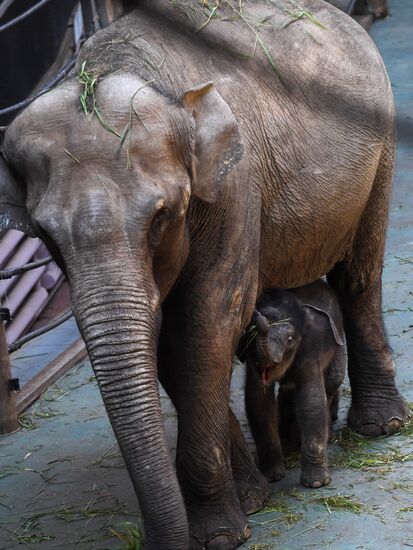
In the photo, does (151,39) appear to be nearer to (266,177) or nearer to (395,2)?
(266,177)

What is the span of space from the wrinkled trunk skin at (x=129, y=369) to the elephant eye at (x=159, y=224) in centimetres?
18

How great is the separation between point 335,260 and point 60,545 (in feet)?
5.64

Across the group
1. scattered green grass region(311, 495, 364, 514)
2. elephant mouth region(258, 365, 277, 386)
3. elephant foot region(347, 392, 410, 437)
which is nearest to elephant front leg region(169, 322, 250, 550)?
elephant mouth region(258, 365, 277, 386)

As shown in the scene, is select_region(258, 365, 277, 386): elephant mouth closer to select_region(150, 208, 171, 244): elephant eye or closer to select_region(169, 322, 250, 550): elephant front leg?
select_region(169, 322, 250, 550): elephant front leg

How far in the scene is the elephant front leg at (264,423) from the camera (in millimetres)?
5359

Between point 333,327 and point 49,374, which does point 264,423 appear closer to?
point 333,327

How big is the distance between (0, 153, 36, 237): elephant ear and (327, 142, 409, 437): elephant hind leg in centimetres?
191

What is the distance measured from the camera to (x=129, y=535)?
5039 millimetres

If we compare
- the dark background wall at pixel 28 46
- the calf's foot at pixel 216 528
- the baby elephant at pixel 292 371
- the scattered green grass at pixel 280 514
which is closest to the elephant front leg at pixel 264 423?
the baby elephant at pixel 292 371

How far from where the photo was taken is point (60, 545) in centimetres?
521

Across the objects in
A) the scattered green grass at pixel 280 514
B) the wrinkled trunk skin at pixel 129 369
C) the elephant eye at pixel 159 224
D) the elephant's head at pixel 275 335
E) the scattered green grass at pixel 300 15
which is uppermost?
the scattered green grass at pixel 300 15

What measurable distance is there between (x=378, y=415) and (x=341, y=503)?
0.82 meters

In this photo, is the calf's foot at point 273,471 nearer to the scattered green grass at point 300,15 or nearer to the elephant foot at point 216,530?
the elephant foot at point 216,530

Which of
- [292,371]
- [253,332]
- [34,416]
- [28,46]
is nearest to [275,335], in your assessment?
[253,332]
